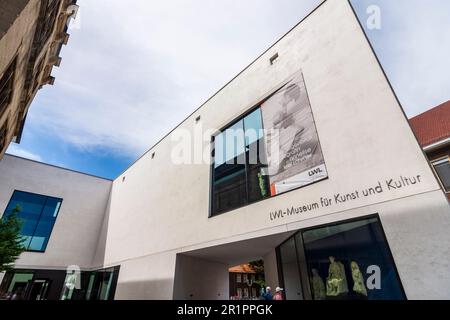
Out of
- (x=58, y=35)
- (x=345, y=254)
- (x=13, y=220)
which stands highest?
(x=58, y=35)

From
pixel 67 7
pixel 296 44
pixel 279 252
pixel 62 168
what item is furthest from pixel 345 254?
pixel 62 168

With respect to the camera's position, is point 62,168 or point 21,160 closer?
point 21,160

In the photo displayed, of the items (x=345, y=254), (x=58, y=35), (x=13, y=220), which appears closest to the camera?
(x=345, y=254)

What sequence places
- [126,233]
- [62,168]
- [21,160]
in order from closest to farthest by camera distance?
[126,233] < [21,160] < [62,168]

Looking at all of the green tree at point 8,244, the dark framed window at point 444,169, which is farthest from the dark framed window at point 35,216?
the dark framed window at point 444,169

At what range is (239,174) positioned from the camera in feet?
35.7

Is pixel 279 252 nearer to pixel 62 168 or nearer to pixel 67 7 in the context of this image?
pixel 67 7

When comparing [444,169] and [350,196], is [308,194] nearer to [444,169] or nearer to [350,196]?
[350,196]

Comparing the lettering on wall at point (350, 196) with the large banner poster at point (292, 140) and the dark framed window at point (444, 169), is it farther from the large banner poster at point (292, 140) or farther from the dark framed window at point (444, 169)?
the dark framed window at point (444, 169)

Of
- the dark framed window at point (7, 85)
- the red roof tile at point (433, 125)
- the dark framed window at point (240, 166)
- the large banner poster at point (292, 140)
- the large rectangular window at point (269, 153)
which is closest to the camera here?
the dark framed window at point (7, 85)

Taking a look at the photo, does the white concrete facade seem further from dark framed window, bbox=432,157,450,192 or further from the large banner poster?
dark framed window, bbox=432,157,450,192

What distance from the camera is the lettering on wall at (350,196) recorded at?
591 centimetres

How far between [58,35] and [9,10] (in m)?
7.27

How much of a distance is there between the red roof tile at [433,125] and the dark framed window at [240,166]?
9.03 meters
